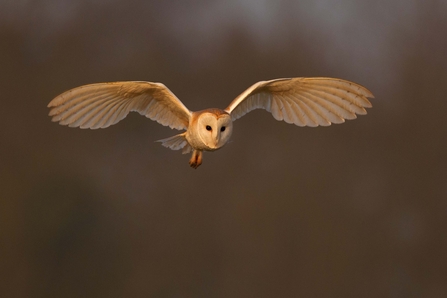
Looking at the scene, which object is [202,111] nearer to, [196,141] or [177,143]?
[196,141]

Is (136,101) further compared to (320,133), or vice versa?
(320,133)

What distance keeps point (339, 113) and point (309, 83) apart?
235mm

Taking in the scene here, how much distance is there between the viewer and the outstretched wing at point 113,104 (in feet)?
11.0

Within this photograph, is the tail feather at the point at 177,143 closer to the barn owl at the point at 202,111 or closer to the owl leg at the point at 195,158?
the barn owl at the point at 202,111

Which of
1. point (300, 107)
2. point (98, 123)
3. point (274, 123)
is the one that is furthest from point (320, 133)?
point (98, 123)

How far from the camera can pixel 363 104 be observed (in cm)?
341

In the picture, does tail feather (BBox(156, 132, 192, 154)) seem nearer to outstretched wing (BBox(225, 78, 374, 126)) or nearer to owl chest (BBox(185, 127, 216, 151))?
owl chest (BBox(185, 127, 216, 151))

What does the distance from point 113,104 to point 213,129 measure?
71cm

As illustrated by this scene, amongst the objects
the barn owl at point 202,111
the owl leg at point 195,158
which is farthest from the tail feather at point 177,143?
the owl leg at point 195,158

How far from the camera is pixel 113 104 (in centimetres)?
352

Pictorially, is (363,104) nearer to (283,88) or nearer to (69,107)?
(283,88)

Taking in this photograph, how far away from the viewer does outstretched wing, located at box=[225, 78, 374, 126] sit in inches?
135

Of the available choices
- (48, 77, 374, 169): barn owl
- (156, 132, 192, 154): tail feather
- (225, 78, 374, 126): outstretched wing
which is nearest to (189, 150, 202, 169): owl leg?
(48, 77, 374, 169): barn owl

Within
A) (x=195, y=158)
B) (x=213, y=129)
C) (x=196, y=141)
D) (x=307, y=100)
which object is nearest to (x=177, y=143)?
(x=195, y=158)
